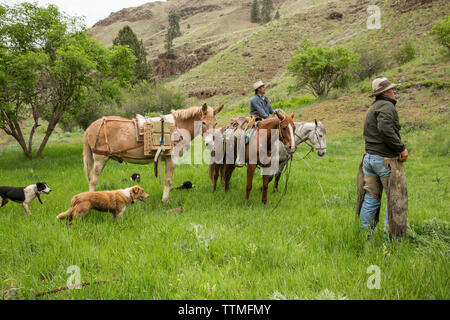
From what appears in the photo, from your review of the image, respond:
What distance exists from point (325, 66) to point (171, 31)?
7723cm

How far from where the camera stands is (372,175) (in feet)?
13.1

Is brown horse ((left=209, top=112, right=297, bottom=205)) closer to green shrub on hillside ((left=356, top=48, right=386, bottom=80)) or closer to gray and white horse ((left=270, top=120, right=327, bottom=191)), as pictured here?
gray and white horse ((left=270, top=120, right=327, bottom=191))

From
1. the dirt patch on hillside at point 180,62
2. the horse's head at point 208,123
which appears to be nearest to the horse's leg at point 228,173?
the horse's head at point 208,123

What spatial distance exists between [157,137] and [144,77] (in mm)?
48042

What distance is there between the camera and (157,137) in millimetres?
6051

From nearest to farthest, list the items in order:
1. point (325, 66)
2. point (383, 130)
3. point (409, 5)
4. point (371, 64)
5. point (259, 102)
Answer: point (383, 130) < point (259, 102) < point (325, 66) < point (371, 64) < point (409, 5)

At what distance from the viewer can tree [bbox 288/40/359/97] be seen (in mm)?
29734

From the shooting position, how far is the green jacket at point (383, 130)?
11.6 feet

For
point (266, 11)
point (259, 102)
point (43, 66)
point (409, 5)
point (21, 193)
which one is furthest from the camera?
point (266, 11)

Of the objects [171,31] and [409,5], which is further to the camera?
[171,31]

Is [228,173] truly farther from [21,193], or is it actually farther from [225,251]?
[21,193]

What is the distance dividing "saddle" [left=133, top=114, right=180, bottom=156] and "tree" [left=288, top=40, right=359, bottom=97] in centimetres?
2872

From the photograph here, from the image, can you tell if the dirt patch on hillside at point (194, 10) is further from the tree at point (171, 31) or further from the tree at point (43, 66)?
the tree at point (43, 66)

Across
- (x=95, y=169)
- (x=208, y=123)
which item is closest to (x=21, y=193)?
(x=95, y=169)
